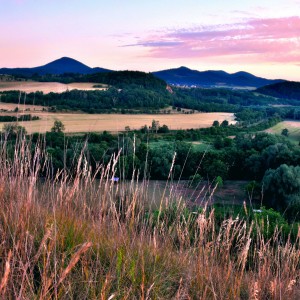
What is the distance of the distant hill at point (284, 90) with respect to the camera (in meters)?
89.9

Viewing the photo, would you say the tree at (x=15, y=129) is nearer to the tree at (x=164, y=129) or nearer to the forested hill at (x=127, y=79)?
the tree at (x=164, y=129)

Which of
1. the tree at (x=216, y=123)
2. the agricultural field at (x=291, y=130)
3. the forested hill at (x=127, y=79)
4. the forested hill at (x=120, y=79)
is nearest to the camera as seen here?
the agricultural field at (x=291, y=130)

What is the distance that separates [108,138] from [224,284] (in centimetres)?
2737

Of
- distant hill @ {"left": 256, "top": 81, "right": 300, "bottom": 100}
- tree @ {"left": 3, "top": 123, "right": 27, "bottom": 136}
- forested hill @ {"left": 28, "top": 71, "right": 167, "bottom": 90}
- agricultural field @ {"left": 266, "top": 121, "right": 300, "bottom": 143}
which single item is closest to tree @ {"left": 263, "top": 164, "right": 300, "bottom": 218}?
agricultural field @ {"left": 266, "top": 121, "right": 300, "bottom": 143}

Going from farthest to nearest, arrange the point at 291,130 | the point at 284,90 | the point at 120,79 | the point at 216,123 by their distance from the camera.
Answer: the point at 284,90
the point at 120,79
the point at 216,123
the point at 291,130

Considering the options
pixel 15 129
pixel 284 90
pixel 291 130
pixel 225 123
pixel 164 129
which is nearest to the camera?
pixel 15 129

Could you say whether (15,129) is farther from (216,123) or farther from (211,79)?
(211,79)

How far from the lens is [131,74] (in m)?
64.3

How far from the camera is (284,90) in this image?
300 ft

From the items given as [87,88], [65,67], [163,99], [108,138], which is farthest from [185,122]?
[65,67]

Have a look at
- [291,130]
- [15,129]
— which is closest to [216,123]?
[291,130]

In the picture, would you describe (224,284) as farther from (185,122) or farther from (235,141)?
(185,122)

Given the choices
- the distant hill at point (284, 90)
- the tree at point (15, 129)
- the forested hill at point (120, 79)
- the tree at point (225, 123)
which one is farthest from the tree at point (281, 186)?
the distant hill at point (284, 90)

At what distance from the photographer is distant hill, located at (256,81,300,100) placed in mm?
89875
